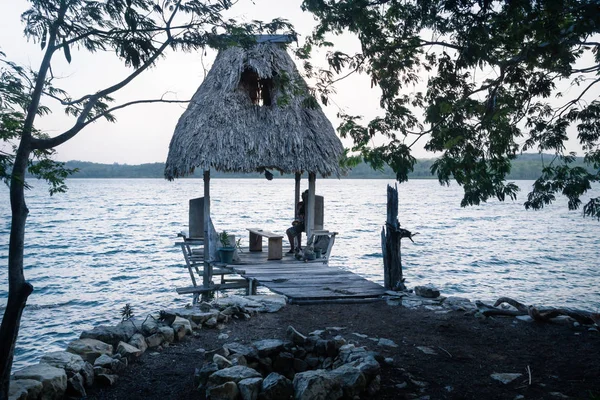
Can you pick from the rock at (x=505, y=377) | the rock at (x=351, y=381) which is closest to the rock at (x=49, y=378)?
the rock at (x=351, y=381)

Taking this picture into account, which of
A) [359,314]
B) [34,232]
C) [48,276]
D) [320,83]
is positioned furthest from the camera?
[34,232]

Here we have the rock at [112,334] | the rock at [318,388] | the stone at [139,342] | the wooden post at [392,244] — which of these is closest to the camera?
the rock at [318,388]

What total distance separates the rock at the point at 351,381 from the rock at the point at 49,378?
108 inches

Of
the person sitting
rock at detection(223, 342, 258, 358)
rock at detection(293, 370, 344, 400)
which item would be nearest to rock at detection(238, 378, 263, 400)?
rock at detection(293, 370, 344, 400)

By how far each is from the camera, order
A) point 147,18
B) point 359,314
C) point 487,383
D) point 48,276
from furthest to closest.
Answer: point 48,276, point 359,314, point 147,18, point 487,383

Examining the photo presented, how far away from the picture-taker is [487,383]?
17.9 ft

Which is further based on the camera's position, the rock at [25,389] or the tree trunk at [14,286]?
the tree trunk at [14,286]

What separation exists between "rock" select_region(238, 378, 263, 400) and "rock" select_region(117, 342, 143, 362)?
6.35ft

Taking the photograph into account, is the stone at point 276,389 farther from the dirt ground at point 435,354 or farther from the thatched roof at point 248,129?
the thatched roof at point 248,129

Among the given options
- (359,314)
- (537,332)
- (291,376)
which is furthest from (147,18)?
(537,332)

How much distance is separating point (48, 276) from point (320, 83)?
2008 centimetres

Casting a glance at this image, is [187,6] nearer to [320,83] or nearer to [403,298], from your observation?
[320,83]

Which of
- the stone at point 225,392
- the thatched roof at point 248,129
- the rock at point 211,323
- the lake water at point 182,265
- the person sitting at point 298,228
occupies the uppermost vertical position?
the thatched roof at point 248,129

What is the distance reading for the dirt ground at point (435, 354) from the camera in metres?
5.32
